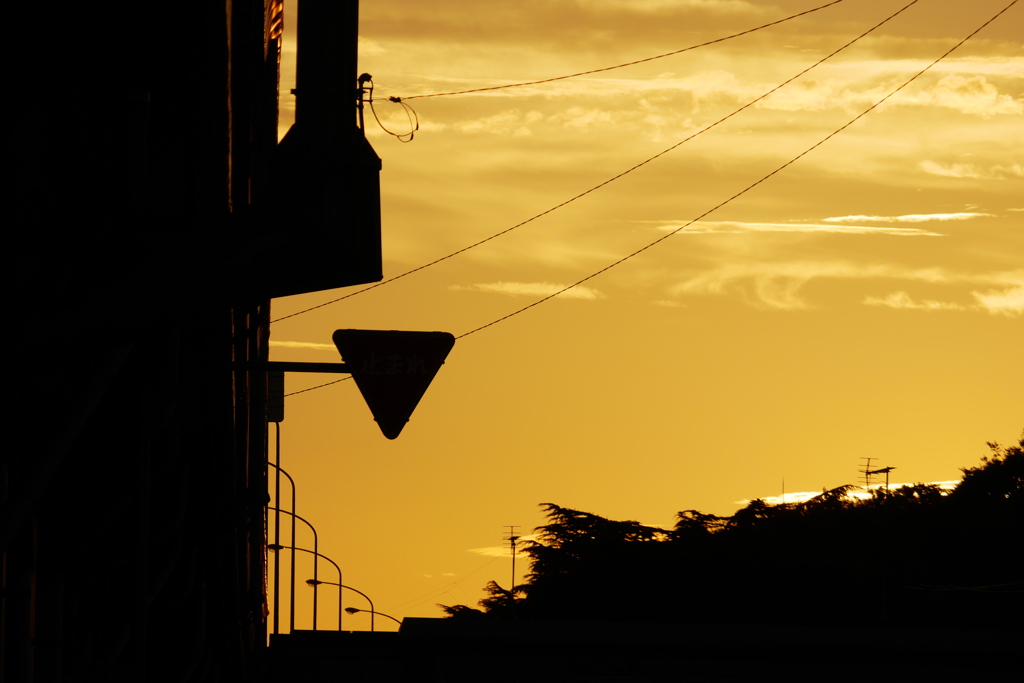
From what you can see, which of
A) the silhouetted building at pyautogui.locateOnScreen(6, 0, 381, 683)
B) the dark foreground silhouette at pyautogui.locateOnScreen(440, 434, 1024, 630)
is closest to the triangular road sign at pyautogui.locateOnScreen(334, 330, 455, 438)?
the silhouetted building at pyautogui.locateOnScreen(6, 0, 381, 683)

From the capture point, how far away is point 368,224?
6.86 m

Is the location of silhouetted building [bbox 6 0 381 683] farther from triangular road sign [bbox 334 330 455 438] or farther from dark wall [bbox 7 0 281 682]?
triangular road sign [bbox 334 330 455 438]

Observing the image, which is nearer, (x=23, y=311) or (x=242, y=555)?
(x=23, y=311)

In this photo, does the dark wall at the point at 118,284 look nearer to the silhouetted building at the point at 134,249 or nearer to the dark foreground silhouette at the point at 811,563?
the silhouetted building at the point at 134,249

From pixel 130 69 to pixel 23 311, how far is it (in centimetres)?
200

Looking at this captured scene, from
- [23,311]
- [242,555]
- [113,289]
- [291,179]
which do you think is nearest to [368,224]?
[291,179]

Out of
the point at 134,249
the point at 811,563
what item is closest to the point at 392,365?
the point at 134,249

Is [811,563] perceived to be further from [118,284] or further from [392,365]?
[118,284]

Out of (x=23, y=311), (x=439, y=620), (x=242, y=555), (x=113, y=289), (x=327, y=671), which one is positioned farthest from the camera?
(x=327, y=671)

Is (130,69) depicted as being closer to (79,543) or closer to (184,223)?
(184,223)

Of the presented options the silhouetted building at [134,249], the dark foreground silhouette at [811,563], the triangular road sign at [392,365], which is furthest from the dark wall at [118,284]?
the dark foreground silhouette at [811,563]

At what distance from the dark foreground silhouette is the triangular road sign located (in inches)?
1917

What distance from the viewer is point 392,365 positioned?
940 cm

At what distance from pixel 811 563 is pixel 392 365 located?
55072 millimetres
